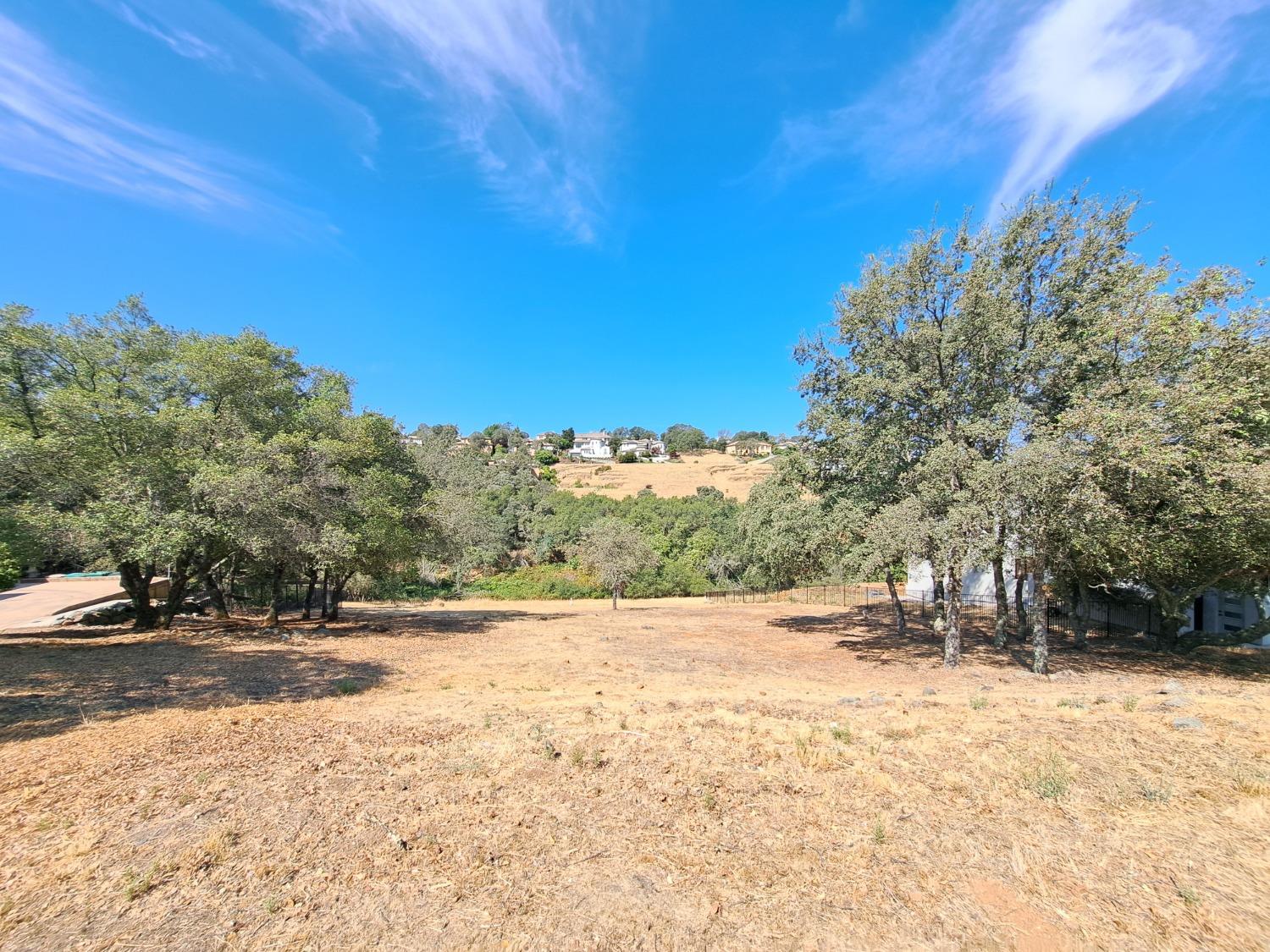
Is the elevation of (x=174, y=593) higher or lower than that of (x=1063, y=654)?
higher

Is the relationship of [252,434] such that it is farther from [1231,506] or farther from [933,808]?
[1231,506]

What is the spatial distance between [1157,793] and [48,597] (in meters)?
37.2

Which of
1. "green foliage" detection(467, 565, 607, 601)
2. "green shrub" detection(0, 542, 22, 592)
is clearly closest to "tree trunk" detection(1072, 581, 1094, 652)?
"green foliage" detection(467, 565, 607, 601)

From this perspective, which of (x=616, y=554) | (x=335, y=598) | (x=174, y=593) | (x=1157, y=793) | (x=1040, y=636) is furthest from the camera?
(x=616, y=554)

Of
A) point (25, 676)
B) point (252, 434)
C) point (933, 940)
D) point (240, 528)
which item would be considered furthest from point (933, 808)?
point (252, 434)

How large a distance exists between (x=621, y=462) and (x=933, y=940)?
102m

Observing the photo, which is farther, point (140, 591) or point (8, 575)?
point (8, 575)

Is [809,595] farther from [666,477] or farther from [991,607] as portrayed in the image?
[666,477]

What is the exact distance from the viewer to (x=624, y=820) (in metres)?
4.71

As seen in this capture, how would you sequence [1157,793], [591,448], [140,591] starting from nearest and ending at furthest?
[1157,793] → [140,591] → [591,448]

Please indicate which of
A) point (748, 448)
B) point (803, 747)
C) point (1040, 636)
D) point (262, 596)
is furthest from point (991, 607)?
point (748, 448)

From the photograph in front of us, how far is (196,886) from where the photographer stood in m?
3.61

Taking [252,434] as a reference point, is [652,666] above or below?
below

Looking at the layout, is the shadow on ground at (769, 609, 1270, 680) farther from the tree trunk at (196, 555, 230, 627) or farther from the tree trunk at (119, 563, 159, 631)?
the tree trunk at (196, 555, 230, 627)
